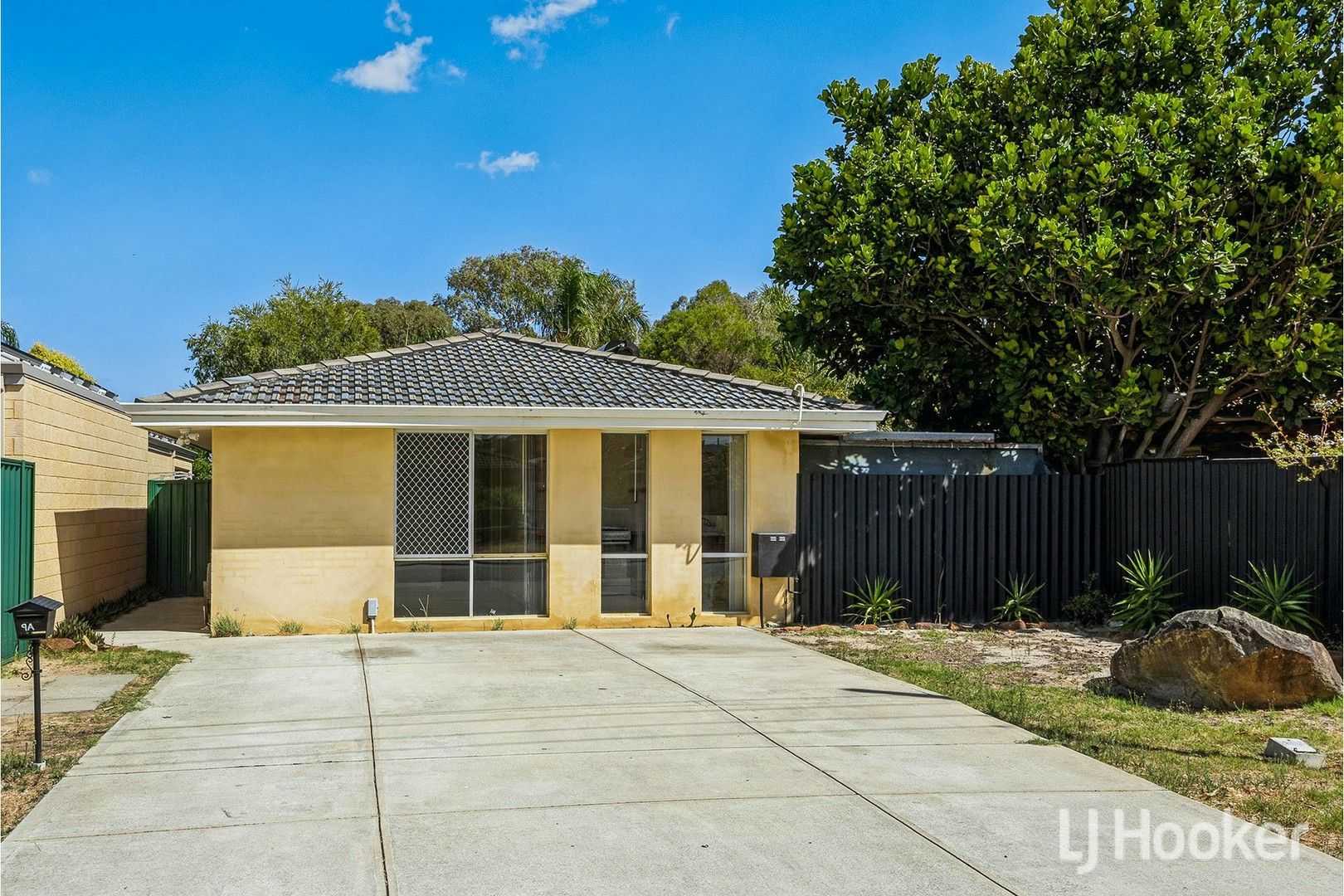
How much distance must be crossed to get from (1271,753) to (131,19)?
16.2m

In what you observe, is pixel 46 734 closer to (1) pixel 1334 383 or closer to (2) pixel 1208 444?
(1) pixel 1334 383

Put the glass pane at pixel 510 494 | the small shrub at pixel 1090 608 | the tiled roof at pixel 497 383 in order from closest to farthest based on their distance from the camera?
1. the tiled roof at pixel 497 383
2. the glass pane at pixel 510 494
3. the small shrub at pixel 1090 608

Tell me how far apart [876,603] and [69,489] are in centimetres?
1008

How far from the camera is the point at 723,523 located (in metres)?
14.3

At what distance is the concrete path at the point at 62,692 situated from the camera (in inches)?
333

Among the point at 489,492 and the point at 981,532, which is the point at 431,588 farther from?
the point at 981,532

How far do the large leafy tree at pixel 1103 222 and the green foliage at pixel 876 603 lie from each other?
11.7ft

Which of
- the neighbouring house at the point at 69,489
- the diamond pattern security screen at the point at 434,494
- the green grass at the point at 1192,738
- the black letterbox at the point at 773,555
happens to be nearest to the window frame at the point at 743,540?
the black letterbox at the point at 773,555

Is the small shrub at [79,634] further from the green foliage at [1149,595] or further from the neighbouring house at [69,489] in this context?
the green foliage at [1149,595]

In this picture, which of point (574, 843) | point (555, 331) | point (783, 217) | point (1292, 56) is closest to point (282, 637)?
point (574, 843)

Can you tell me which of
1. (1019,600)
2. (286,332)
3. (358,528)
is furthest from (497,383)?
(286,332)

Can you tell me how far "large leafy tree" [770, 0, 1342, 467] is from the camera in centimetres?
1390

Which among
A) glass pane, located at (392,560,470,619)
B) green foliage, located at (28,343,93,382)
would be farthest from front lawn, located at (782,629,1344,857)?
green foliage, located at (28,343,93,382)

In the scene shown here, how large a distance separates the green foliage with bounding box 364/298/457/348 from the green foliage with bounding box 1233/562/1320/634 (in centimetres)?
3602
